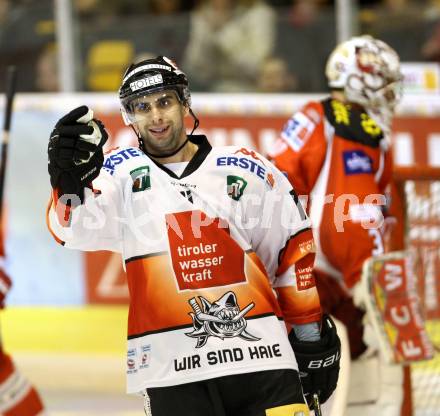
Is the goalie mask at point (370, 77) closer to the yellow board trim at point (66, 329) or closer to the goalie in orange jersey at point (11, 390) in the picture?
the goalie in orange jersey at point (11, 390)

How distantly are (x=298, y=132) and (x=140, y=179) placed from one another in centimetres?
150

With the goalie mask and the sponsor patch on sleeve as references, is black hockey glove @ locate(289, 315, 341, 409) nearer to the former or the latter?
the sponsor patch on sleeve

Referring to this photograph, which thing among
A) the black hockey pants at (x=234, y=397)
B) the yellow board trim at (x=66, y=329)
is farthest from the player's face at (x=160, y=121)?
the yellow board trim at (x=66, y=329)

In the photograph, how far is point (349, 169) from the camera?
190 inches

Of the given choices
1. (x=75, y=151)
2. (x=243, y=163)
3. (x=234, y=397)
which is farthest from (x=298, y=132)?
(x=75, y=151)

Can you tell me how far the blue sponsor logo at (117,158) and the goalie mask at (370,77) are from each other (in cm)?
174

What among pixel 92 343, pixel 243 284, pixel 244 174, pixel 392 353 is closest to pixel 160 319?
pixel 243 284

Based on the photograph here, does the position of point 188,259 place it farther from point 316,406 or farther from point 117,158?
point 316,406

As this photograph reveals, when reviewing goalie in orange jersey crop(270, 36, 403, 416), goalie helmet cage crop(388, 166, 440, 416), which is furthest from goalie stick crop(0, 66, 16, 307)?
goalie helmet cage crop(388, 166, 440, 416)

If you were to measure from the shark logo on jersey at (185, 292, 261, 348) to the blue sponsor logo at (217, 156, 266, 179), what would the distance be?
1.12 feet

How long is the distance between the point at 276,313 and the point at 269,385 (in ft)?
0.68

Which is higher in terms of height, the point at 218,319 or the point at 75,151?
the point at 75,151

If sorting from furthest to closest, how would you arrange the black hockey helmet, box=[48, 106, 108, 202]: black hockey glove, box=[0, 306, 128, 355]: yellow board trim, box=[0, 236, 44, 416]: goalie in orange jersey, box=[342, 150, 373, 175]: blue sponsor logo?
box=[0, 306, 128, 355]: yellow board trim
box=[0, 236, 44, 416]: goalie in orange jersey
box=[342, 150, 373, 175]: blue sponsor logo
the black hockey helmet
box=[48, 106, 108, 202]: black hockey glove

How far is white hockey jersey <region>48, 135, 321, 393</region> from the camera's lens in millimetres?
3428
